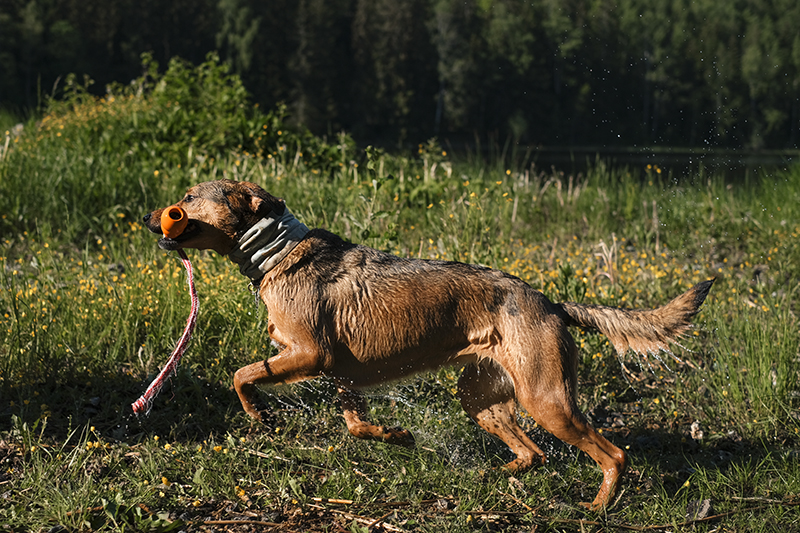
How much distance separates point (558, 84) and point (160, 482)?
4672 cm

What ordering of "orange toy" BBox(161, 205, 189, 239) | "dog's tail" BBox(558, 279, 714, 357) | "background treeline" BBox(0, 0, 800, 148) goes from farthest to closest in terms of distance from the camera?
"background treeline" BBox(0, 0, 800, 148) → "dog's tail" BBox(558, 279, 714, 357) → "orange toy" BBox(161, 205, 189, 239)

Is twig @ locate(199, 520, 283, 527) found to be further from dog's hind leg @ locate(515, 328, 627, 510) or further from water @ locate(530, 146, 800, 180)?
water @ locate(530, 146, 800, 180)

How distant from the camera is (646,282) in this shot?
625 centimetres

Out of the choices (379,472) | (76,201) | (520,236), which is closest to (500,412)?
(379,472)

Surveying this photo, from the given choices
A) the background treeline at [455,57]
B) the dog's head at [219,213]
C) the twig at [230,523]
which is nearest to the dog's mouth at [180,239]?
the dog's head at [219,213]

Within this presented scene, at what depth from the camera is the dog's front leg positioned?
11.0 ft

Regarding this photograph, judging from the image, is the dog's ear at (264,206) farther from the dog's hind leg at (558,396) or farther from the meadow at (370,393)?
the dog's hind leg at (558,396)

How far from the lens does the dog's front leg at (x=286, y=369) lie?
335cm

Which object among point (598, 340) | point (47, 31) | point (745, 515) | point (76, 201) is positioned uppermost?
point (47, 31)

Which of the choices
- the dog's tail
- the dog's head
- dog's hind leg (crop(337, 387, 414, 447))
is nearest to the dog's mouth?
the dog's head

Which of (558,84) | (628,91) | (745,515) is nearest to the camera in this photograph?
(745,515)

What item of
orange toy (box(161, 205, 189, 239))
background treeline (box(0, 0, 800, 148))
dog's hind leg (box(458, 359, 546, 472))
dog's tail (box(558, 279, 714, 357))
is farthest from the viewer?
background treeline (box(0, 0, 800, 148))

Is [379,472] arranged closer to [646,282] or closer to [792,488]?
[792,488]

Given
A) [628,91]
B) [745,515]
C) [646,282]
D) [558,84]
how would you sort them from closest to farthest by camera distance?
[745,515]
[646,282]
[558,84]
[628,91]
